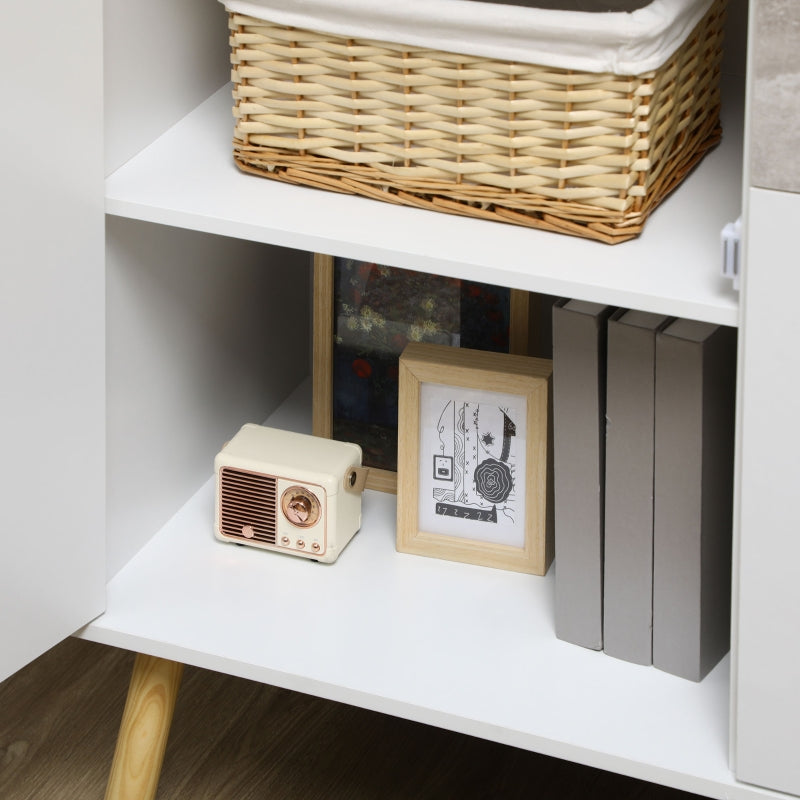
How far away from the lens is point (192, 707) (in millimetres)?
1467

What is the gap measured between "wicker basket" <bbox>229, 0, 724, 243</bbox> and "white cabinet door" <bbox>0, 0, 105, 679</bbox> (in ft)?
0.42

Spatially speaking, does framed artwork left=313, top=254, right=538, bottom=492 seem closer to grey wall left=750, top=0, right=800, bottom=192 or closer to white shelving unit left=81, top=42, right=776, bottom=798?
white shelving unit left=81, top=42, right=776, bottom=798

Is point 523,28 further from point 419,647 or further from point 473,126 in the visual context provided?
point 419,647

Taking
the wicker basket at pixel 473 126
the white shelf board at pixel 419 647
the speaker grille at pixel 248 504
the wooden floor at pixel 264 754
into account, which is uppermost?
the wicker basket at pixel 473 126

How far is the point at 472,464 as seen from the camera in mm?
1190

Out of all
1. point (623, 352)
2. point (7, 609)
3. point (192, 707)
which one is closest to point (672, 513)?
point (623, 352)

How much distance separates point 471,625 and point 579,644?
8cm

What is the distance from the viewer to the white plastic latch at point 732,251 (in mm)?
854

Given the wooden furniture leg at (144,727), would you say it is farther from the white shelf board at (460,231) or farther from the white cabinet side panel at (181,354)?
the white shelf board at (460,231)

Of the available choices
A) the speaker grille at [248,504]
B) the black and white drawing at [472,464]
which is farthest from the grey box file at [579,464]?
the speaker grille at [248,504]

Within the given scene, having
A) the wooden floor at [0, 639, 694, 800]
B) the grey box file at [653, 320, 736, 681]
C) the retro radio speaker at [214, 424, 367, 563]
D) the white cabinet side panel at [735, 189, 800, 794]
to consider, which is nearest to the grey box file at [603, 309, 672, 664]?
the grey box file at [653, 320, 736, 681]

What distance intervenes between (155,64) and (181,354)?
0.80 feet

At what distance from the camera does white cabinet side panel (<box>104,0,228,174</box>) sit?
3.34ft

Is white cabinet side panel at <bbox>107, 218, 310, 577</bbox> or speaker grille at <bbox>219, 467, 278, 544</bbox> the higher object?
white cabinet side panel at <bbox>107, 218, 310, 577</bbox>
